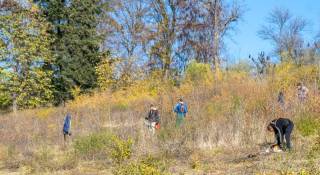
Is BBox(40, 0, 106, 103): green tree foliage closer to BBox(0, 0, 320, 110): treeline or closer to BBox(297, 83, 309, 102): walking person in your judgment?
BBox(0, 0, 320, 110): treeline

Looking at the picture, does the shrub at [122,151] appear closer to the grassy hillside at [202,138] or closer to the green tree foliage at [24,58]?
the grassy hillside at [202,138]

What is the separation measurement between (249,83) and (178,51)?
71.1ft

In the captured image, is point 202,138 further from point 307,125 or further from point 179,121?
point 307,125

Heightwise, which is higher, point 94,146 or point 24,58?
point 24,58

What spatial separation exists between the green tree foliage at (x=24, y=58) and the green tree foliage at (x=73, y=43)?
749 millimetres

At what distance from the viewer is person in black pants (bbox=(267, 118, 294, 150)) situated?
12016 millimetres

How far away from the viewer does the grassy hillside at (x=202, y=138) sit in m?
10.8

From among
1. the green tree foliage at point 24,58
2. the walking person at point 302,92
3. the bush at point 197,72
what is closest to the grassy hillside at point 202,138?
the walking person at point 302,92

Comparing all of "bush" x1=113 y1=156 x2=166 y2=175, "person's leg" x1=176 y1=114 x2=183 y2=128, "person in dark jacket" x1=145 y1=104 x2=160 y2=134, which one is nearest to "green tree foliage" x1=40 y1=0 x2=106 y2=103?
"person in dark jacket" x1=145 y1=104 x2=160 y2=134

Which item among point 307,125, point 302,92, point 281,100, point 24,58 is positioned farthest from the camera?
point 24,58

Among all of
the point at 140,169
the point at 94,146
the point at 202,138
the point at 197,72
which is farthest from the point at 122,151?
the point at 197,72

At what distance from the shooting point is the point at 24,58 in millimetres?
35094

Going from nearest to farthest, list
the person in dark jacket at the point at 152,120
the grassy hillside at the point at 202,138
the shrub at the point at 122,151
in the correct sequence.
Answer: the shrub at the point at 122,151
the grassy hillside at the point at 202,138
the person in dark jacket at the point at 152,120

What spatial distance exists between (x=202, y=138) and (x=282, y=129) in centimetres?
248
